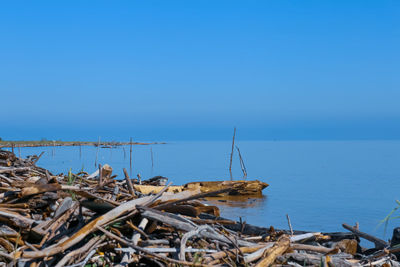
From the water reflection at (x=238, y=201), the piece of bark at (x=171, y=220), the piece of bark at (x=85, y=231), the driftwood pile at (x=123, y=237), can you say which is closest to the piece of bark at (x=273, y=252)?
the driftwood pile at (x=123, y=237)

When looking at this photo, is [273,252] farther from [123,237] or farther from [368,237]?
[368,237]

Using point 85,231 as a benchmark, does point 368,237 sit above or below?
below

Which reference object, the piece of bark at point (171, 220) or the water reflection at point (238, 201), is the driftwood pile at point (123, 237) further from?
the water reflection at point (238, 201)

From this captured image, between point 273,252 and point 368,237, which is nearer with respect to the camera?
point 273,252

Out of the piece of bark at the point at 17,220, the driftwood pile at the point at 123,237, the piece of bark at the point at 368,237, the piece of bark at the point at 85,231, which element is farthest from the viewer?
the piece of bark at the point at 368,237

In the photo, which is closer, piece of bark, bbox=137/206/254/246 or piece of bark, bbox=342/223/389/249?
piece of bark, bbox=137/206/254/246

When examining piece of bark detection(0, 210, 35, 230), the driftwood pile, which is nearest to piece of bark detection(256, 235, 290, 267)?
the driftwood pile

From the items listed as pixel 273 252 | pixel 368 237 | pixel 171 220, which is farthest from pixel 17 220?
pixel 368 237

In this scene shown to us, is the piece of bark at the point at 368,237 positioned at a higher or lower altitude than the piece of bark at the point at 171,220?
lower

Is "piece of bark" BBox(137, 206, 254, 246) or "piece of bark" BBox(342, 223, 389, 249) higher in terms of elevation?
"piece of bark" BBox(137, 206, 254, 246)

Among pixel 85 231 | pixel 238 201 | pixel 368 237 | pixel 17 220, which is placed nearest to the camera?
pixel 85 231

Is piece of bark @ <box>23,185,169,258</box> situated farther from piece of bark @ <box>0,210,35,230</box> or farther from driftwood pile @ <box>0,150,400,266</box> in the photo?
piece of bark @ <box>0,210,35,230</box>

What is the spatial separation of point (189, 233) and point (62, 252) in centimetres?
112

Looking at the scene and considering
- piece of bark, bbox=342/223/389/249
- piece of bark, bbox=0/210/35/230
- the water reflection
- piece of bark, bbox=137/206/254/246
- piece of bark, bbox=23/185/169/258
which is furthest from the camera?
the water reflection
